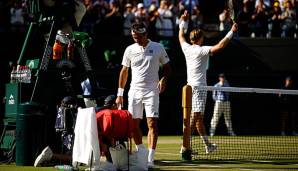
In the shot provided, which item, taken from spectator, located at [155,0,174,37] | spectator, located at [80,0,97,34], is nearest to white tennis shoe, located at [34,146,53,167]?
spectator, located at [80,0,97,34]

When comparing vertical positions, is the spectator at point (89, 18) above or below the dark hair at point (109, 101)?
above

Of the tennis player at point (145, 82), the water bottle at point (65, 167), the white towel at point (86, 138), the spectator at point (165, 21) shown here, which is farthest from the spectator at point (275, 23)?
the white towel at point (86, 138)

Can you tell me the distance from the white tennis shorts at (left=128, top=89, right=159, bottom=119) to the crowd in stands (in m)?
11.8

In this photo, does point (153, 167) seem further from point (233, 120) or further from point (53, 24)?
Answer: point (233, 120)

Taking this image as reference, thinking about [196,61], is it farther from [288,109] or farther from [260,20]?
[260,20]

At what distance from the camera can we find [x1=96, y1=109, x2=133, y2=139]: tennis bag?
1123 cm

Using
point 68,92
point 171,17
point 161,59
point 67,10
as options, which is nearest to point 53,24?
point 67,10

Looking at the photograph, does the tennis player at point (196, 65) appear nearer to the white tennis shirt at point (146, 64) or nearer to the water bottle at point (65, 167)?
the white tennis shirt at point (146, 64)

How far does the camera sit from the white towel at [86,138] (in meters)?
11.0

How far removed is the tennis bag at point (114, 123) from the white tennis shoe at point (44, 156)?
1481mm

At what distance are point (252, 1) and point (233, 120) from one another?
4.42 meters

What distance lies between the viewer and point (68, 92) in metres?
13.2

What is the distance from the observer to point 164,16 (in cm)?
2755

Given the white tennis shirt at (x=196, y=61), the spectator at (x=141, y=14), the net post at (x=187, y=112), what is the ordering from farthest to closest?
the spectator at (x=141, y=14) → the white tennis shirt at (x=196, y=61) → the net post at (x=187, y=112)
